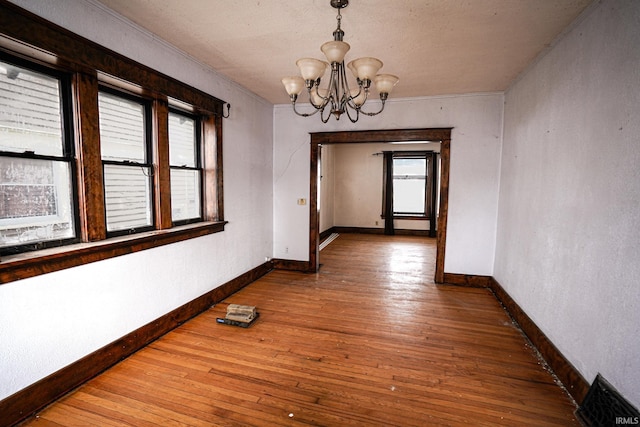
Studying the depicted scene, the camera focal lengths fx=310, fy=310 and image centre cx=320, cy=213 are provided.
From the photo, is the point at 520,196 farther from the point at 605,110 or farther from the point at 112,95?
the point at 112,95

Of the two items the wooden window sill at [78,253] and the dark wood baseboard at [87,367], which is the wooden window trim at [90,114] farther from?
the dark wood baseboard at [87,367]

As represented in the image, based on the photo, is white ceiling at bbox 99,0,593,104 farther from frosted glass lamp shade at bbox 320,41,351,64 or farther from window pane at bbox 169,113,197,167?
window pane at bbox 169,113,197,167

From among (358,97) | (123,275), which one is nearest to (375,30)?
(358,97)

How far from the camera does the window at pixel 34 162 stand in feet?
6.32

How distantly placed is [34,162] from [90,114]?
0.49 m

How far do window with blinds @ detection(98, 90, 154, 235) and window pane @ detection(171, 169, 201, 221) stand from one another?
36 cm

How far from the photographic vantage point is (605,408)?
1774 mm

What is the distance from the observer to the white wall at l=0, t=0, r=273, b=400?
192 cm

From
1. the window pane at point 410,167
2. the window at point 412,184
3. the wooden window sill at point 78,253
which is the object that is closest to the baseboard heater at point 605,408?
the wooden window sill at point 78,253

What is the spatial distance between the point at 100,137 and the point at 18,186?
25.2 inches

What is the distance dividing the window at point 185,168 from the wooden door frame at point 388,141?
1.89 metres

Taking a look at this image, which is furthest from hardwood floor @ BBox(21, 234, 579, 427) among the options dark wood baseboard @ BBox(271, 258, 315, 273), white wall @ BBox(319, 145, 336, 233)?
white wall @ BBox(319, 145, 336, 233)

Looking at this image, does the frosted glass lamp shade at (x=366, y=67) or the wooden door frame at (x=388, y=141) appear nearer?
the frosted glass lamp shade at (x=366, y=67)

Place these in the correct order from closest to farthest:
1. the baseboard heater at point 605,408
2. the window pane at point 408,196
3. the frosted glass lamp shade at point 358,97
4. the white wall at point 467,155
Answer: the baseboard heater at point 605,408
the frosted glass lamp shade at point 358,97
the white wall at point 467,155
the window pane at point 408,196
